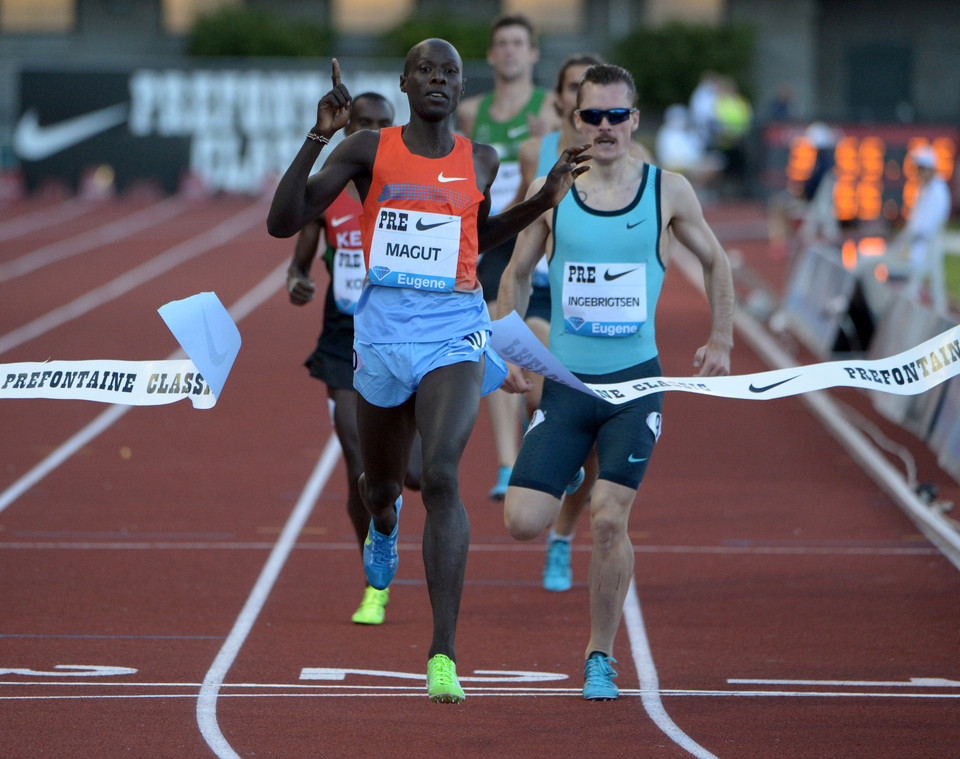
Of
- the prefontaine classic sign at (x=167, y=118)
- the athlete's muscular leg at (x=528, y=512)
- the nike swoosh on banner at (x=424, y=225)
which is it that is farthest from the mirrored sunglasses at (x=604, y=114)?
the prefontaine classic sign at (x=167, y=118)

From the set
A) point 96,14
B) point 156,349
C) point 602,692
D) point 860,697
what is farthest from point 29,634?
point 96,14

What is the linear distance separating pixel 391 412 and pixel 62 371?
1.20 meters

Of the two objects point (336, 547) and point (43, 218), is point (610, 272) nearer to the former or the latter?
point (336, 547)

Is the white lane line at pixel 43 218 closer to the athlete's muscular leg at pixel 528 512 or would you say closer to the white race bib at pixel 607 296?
the white race bib at pixel 607 296

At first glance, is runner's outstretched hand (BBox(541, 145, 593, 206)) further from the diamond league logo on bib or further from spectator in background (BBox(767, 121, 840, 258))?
spectator in background (BBox(767, 121, 840, 258))

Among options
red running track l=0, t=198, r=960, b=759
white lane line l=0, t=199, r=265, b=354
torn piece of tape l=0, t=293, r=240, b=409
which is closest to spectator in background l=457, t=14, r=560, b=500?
red running track l=0, t=198, r=960, b=759

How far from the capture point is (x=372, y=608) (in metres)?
6.31

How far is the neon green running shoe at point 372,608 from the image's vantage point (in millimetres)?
6281

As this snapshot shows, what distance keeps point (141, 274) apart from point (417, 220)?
1588 centimetres

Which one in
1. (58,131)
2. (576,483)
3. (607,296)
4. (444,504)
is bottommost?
(576,483)

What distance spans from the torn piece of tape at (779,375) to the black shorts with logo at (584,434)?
0.05m

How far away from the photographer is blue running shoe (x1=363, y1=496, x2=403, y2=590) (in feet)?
18.5

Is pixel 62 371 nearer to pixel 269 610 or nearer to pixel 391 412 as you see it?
pixel 391 412

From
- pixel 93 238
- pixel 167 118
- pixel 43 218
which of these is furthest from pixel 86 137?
pixel 93 238
